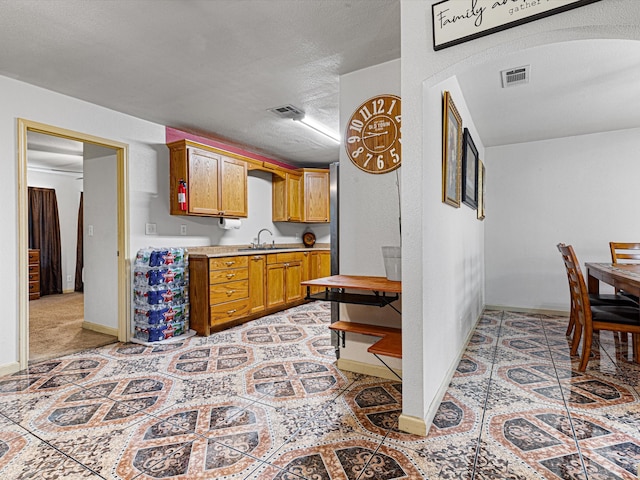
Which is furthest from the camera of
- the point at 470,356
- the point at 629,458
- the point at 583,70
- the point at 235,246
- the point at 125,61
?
the point at 235,246

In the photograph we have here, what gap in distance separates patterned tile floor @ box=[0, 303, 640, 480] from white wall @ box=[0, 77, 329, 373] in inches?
31.6

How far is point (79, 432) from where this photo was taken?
1922 mm

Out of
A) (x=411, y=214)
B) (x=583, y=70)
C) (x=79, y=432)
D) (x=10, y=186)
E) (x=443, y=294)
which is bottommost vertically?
(x=79, y=432)

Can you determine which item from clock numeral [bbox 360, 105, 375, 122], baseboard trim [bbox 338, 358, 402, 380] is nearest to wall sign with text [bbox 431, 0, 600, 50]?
clock numeral [bbox 360, 105, 375, 122]

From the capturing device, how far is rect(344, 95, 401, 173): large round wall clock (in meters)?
2.62

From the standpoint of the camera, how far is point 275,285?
4871 millimetres

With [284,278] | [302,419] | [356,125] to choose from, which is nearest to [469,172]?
[356,125]

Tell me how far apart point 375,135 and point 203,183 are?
2326 millimetres

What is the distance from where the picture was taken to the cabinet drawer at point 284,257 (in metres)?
4.80

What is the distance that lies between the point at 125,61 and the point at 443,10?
2262 millimetres

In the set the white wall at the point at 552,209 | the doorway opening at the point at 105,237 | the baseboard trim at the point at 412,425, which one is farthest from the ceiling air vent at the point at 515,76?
the doorway opening at the point at 105,237

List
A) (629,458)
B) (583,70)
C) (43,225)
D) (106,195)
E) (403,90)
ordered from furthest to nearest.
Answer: (43,225) → (106,195) → (583,70) → (403,90) → (629,458)

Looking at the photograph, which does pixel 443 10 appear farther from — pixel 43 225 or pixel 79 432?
pixel 43 225

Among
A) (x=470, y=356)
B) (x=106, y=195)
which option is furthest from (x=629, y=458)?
(x=106, y=195)
